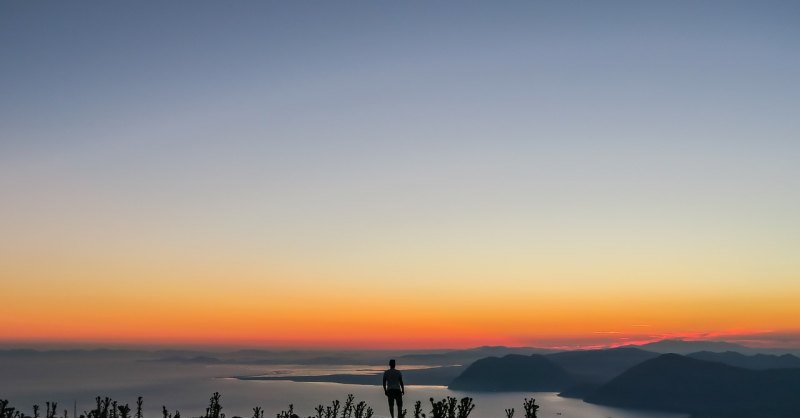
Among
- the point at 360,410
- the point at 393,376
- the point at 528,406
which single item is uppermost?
the point at 393,376

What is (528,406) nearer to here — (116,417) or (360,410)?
(360,410)

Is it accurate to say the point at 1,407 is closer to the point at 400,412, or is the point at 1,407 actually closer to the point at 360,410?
the point at 360,410

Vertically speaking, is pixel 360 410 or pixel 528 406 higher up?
pixel 528 406

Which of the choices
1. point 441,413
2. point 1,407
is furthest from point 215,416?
point 441,413

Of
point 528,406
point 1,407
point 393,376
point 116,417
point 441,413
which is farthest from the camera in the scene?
point 116,417

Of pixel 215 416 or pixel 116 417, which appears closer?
pixel 215 416

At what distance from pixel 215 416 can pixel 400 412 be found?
2968 cm

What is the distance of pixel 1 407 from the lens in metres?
55.6

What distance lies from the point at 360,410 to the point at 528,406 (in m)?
41.1

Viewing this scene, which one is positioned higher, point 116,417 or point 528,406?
point 528,406

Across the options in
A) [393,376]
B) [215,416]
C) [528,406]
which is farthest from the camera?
[215,416]

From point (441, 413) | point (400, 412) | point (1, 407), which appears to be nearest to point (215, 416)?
point (1, 407)

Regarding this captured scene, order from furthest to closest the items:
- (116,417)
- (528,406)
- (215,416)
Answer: (116,417) → (215,416) → (528,406)

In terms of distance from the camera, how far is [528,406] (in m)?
32.3
